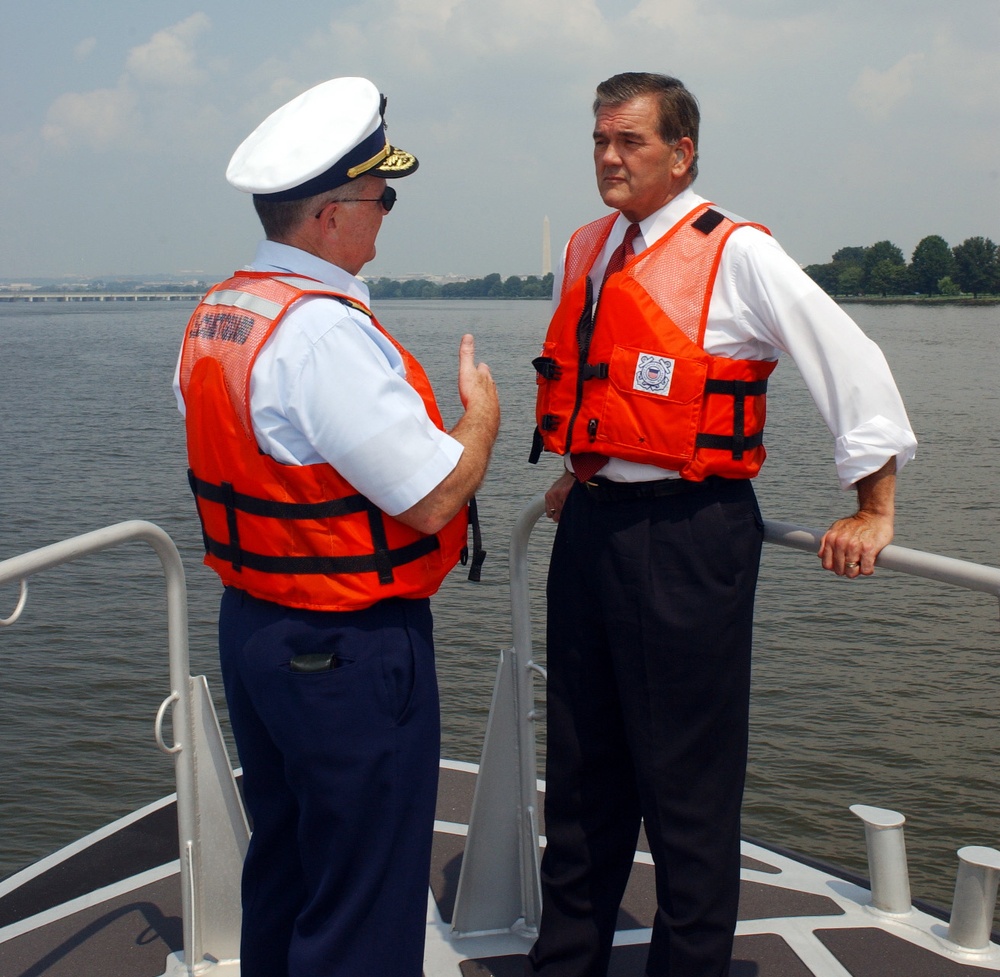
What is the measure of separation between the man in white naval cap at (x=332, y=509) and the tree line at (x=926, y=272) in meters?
116

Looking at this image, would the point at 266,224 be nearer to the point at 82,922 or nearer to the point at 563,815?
the point at 563,815

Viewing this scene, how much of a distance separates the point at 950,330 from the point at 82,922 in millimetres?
62014

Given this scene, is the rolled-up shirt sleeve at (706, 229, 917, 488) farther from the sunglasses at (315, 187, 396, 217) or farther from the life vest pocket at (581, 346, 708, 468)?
the sunglasses at (315, 187, 396, 217)

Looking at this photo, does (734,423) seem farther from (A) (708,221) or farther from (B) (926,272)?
(B) (926,272)

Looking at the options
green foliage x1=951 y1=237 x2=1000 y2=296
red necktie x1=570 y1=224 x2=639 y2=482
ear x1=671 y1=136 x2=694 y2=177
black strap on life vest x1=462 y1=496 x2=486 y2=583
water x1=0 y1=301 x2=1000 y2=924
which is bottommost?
water x1=0 y1=301 x2=1000 y2=924

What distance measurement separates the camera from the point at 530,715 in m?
2.89

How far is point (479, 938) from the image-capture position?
2904 mm

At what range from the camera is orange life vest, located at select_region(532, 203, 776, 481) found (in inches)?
88.8

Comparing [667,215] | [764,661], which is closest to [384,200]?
[667,215]

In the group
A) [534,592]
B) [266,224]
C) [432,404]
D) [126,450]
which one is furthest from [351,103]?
[126,450]

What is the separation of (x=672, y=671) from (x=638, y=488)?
387 mm

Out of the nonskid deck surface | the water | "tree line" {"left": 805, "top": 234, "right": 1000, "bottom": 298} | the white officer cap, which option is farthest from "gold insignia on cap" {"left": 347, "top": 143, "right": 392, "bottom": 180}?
"tree line" {"left": 805, "top": 234, "right": 1000, "bottom": 298}

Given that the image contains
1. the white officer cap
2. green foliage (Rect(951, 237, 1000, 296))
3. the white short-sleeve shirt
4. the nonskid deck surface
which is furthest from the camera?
green foliage (Rect(951, 237, 1000, 296))

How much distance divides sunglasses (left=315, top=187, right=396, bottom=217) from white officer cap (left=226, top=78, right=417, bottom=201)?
0.03 m
